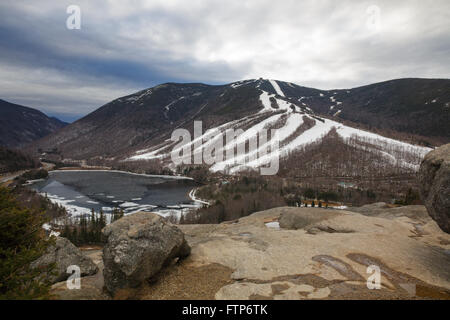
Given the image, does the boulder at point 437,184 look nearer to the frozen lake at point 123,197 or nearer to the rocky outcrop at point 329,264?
the rocky outcrop at point 329,264

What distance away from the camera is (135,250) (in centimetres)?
1098

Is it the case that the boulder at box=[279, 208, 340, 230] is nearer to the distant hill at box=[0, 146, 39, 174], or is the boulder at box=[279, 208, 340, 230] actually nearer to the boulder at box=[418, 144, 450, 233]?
the boulder at box=[418, 144, 450, 233]

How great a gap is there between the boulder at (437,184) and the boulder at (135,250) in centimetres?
1345

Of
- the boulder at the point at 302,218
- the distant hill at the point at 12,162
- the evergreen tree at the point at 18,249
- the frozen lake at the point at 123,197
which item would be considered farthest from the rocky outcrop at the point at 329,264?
the distant hill at the point at 12,162

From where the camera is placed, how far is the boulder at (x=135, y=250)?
35.2ft

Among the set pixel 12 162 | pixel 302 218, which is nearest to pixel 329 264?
pixel 302 218

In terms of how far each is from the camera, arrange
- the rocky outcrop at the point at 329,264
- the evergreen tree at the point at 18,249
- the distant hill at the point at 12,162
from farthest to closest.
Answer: the distant hill at the point at 12,162 → the rocky outcrop at the point at 329,264 → the evergreen tree at the point at 18,249

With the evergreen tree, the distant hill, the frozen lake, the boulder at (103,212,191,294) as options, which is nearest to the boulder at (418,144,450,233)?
the boulder at (103,212,191,294)

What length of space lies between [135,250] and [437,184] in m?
15.0

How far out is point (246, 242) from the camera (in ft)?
54.6

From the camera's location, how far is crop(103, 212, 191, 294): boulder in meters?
10.7
